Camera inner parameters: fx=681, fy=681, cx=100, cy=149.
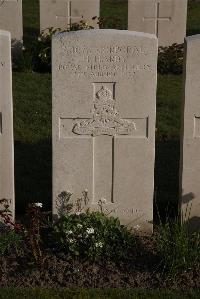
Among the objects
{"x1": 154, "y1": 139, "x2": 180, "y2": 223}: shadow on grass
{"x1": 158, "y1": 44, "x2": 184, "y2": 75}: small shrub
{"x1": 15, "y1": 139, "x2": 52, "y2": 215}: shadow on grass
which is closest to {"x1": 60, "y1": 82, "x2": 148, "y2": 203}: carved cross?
{"x1": 154, "y1": 139, "x2": 180, "y2": 223}: shadow on grass

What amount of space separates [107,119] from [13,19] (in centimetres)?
720

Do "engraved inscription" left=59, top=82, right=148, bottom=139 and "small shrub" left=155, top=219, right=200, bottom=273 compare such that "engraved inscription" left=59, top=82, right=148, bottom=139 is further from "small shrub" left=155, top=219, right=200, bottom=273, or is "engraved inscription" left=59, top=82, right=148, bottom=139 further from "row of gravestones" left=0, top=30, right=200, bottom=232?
"small shrub" left=155, top=219, right=200, bottom=273

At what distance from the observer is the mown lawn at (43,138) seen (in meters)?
6.89

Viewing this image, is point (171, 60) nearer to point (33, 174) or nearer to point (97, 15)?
point (97, 15)

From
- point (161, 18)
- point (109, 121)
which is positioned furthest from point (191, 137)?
point (161, 18)

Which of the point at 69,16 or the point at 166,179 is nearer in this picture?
the point at 166,179

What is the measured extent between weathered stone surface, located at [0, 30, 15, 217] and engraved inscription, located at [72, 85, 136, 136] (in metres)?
0.54

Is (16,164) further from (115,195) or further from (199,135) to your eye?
(199,135)

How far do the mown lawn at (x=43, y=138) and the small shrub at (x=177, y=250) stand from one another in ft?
3.84

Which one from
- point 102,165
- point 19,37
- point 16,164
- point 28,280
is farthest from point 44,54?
point 28,280

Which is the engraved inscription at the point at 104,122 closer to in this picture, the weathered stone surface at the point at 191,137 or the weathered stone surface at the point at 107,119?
the weathered stone surface at the point at 107,119

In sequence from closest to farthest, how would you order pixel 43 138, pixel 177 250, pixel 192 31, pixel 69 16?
pixel 177 250, pixel 43 138, pixel 69 16, pixel 192 31

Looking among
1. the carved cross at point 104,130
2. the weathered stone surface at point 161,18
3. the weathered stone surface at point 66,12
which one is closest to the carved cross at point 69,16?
the weathered stone surface at point 66,12

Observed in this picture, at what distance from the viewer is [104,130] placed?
565 centimetres
